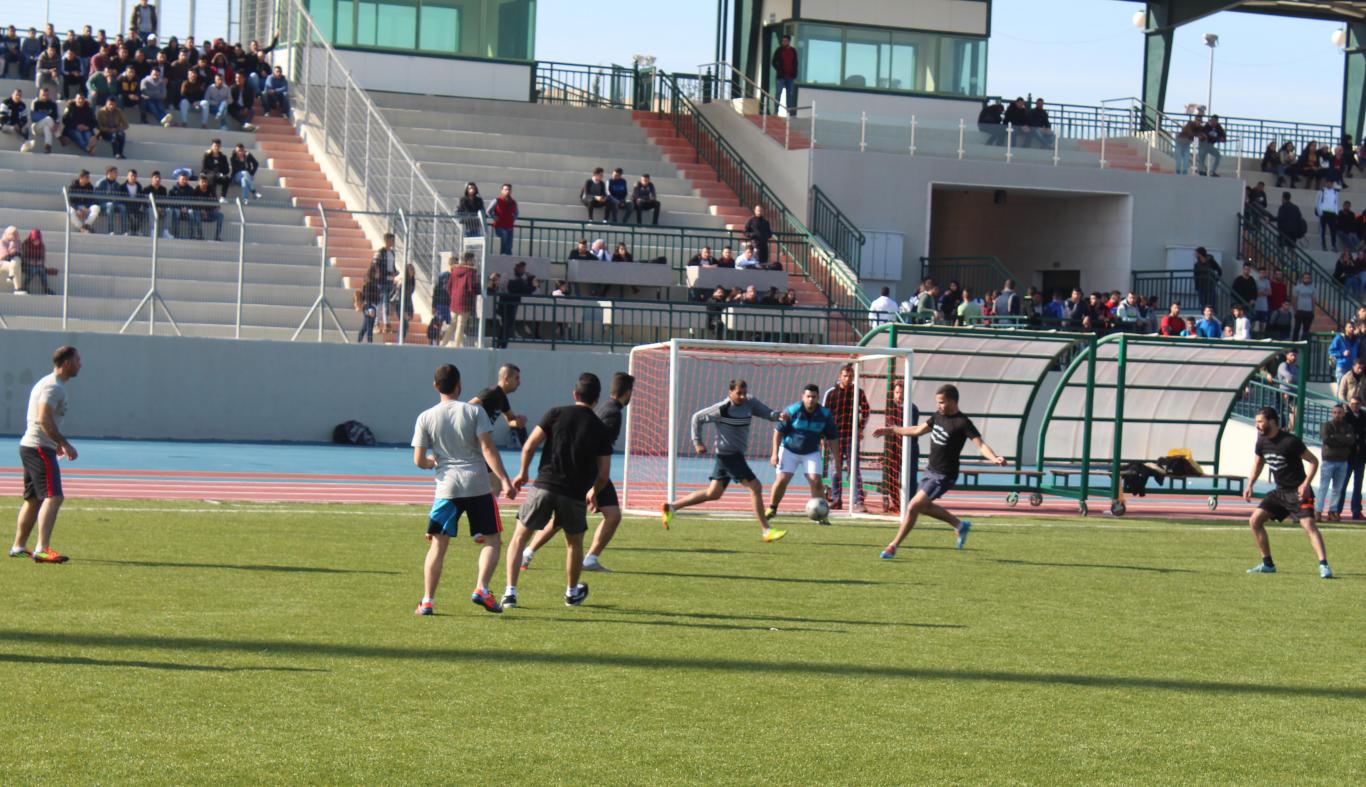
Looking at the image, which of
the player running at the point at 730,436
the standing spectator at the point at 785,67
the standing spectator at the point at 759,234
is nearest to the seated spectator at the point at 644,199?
the standing spectator at the point at 759,234

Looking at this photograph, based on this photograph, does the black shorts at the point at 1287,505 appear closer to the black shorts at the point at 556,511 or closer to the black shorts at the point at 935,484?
the black shorts at the point at 935,484

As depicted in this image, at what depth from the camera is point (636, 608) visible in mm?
12023

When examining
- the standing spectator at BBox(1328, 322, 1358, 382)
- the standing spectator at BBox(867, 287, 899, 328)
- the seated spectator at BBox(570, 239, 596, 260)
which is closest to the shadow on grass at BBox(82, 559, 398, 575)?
the seated spectator at BBox(570, 239, 596, 260)

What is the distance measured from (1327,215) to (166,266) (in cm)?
2797

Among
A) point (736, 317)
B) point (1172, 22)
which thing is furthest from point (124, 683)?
point (1172, 22)

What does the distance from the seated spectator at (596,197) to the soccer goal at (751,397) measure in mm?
5630

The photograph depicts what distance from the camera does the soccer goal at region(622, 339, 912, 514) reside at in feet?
68.9

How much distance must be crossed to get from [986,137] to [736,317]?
10146mm

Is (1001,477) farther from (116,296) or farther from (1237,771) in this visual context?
(1237,771)

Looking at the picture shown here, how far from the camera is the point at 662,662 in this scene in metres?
9.76

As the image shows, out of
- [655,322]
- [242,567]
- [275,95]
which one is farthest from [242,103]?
[242,567]

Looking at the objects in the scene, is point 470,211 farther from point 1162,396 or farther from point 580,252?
Result: point 1162,396

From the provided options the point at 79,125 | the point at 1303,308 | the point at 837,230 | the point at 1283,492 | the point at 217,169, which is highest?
the point at 79,125

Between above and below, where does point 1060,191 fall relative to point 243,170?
above
